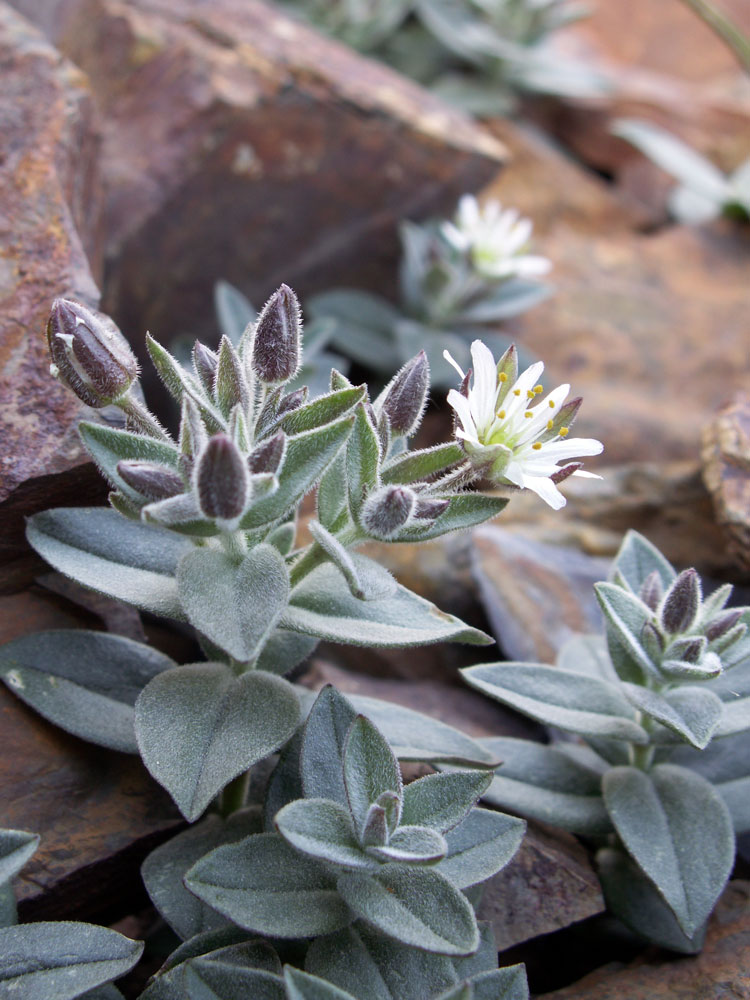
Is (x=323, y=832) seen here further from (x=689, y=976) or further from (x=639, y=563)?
(x=639, y=563)

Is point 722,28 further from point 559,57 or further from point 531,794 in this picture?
point 531,794

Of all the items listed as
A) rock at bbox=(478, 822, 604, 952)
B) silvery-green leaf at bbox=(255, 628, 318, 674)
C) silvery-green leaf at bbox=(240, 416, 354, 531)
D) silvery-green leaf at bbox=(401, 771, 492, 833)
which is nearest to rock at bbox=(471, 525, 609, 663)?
rock at bbox=(478, 822, 604, 952)

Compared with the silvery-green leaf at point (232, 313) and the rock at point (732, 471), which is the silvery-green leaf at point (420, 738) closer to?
the rock at point (732, 471)

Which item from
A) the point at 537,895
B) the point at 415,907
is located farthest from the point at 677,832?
the point at 415,907

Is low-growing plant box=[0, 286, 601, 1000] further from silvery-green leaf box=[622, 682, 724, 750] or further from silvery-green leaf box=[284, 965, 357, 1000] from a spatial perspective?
silvery-green leaf box=[622, 682, 724, 750]

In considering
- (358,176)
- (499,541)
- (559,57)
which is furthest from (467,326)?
(559,57)

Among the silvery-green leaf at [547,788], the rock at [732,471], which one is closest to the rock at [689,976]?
the silvery-green leaf at [547,788]
